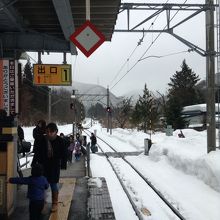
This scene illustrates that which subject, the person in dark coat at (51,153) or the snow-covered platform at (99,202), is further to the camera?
the snow-covered platform at (99,202)

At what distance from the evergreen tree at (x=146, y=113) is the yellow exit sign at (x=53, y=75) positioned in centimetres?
2807

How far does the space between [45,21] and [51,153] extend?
611 cm

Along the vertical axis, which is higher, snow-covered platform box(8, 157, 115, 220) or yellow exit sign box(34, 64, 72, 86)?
yellow exit sign box(34, 64, 72, 86)

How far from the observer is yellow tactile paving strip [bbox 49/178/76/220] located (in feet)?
27.6

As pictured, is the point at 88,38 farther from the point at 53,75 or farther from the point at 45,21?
the point at 53,75

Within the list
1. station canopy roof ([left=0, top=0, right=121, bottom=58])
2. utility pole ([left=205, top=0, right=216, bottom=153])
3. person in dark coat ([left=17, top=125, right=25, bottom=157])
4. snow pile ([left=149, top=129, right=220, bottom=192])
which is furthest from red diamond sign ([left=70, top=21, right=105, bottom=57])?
utility pole ([left=205, top=0, right=216, bottom=153])

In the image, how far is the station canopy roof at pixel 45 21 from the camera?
11492 millimetres

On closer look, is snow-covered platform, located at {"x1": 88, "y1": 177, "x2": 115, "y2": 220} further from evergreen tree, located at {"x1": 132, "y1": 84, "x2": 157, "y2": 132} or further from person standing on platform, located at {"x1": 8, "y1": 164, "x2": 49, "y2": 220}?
evergreen tree, located at {"x1": 132, "y1": 84, "x2": 157, "y2": 132}

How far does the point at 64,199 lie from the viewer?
995cm

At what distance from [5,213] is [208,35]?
35.4 feet

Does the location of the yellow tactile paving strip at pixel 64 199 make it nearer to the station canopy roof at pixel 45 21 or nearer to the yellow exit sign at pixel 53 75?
the station canopy roof at pixel 45 21

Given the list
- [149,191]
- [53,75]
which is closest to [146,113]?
[53,75]

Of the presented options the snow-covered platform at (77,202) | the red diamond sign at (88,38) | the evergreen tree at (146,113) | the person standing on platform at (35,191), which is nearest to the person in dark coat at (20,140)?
the snow-covered platform at (77,202)

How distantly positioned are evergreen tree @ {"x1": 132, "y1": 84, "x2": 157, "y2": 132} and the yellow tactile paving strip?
3171cm
